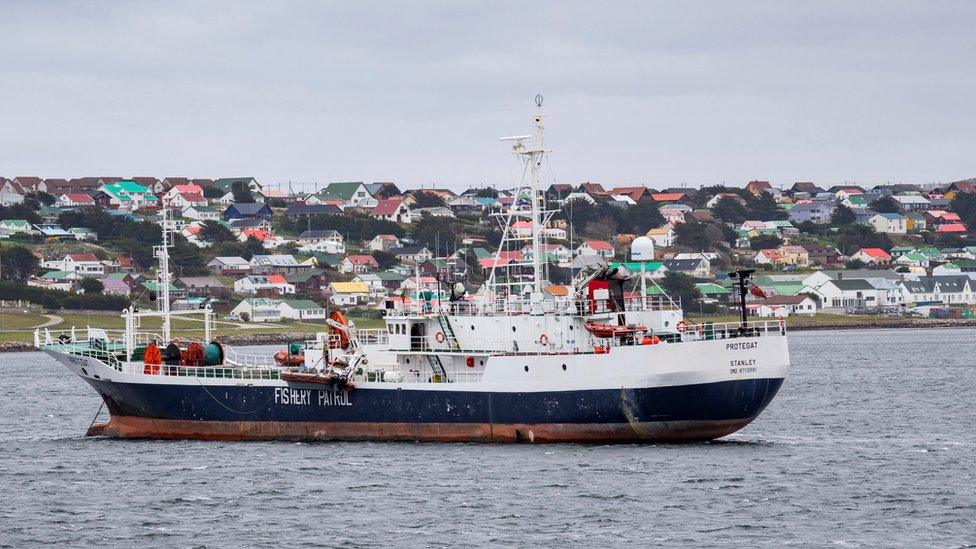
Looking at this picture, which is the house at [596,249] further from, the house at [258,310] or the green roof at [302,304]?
the house at [258,310]

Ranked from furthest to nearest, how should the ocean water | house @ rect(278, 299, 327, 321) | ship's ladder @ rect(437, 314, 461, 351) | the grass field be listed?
house @ rect(278, 299, 327, 321)
the grass field
ship's ladder @ rect(437, 314, 461, 351)
the ocean water

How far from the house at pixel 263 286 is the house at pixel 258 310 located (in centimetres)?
1194

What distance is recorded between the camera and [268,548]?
4000 cm

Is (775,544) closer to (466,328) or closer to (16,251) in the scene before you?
(466,328)

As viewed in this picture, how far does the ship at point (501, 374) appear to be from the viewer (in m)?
52.6

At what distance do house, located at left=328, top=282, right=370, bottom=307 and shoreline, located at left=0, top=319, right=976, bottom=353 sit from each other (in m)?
23.2

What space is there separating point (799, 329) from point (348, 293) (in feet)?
168

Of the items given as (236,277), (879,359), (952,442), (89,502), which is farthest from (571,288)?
(236,277)

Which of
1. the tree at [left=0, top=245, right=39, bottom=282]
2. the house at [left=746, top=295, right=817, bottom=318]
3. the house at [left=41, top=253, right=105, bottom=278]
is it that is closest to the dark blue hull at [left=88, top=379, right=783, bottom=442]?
the house at [left=746, top=295, right=817, bottom=318]

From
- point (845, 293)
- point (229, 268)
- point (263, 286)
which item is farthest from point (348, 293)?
point (845, 293)

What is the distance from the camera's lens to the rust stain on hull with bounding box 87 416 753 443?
175 feet

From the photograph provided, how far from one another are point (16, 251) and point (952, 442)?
498 feet

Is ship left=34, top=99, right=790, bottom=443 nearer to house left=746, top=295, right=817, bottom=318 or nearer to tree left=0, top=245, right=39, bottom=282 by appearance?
house left=746, top=295, right=817, bottom=318

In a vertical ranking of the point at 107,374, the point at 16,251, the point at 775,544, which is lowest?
the point at 775,544
